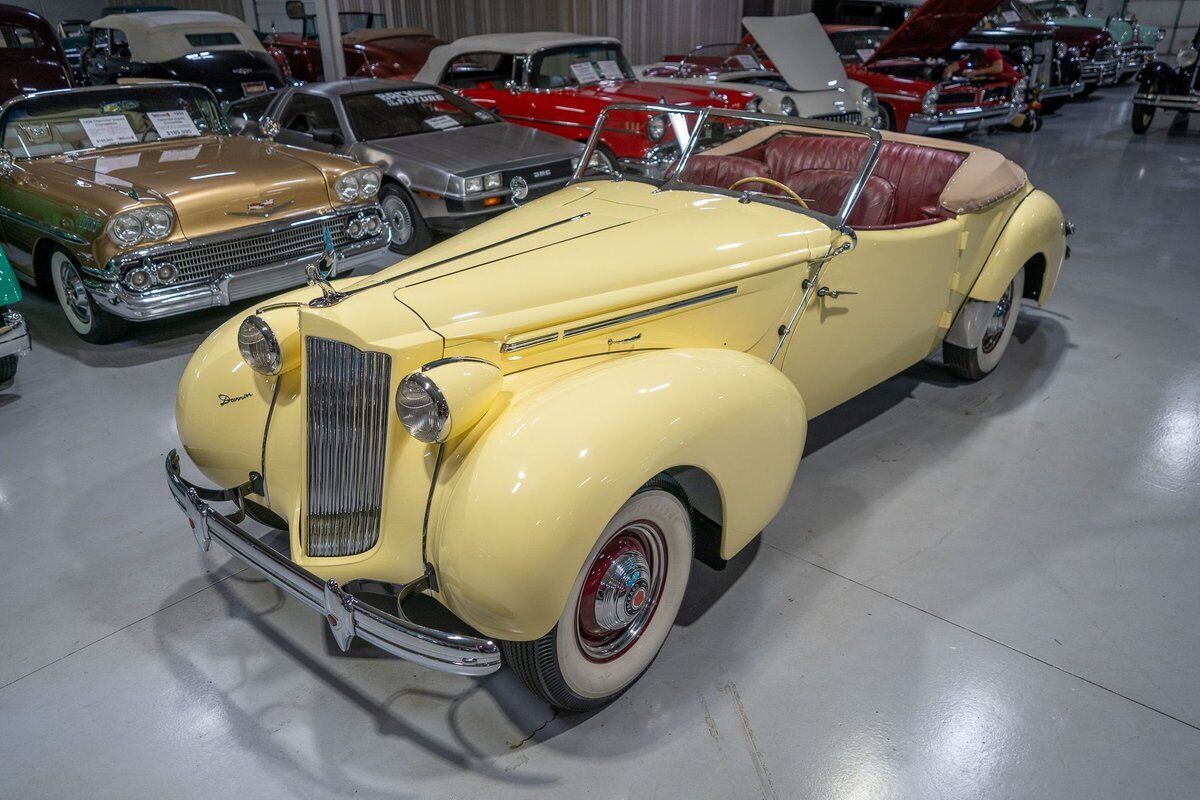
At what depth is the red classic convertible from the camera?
7.14 m

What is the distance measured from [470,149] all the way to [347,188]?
130 cm

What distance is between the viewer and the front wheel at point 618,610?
208 cm

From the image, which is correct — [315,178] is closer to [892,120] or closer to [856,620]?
[856,620]

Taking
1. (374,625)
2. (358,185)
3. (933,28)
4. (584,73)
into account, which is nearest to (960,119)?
(933,28)

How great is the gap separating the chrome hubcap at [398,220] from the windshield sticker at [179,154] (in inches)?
53.1

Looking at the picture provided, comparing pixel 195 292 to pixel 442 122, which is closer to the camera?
pixel 195 292

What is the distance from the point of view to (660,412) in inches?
84.2

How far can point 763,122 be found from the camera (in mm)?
3199

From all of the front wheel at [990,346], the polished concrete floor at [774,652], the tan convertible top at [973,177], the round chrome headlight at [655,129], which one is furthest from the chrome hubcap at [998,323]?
the round chrome headlight at [655,129]

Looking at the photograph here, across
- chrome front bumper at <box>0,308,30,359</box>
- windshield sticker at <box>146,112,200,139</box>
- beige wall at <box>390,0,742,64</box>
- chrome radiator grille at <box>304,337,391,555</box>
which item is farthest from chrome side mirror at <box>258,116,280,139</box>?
beige wall at <box>390,0,742,64</box>

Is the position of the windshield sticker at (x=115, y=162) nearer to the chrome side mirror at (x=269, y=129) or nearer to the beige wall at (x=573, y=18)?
the chrome side mirror at (x=269, y=129)

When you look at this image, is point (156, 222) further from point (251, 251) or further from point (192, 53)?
point (192, 53)

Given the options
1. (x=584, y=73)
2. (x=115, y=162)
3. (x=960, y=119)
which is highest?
(x=584, y=73)

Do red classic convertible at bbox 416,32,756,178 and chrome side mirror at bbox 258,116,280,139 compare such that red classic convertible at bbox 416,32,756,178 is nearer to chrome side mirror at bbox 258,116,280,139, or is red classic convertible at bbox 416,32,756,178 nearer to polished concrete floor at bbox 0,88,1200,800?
chrome side mirror at bbox 258,116,280,139
